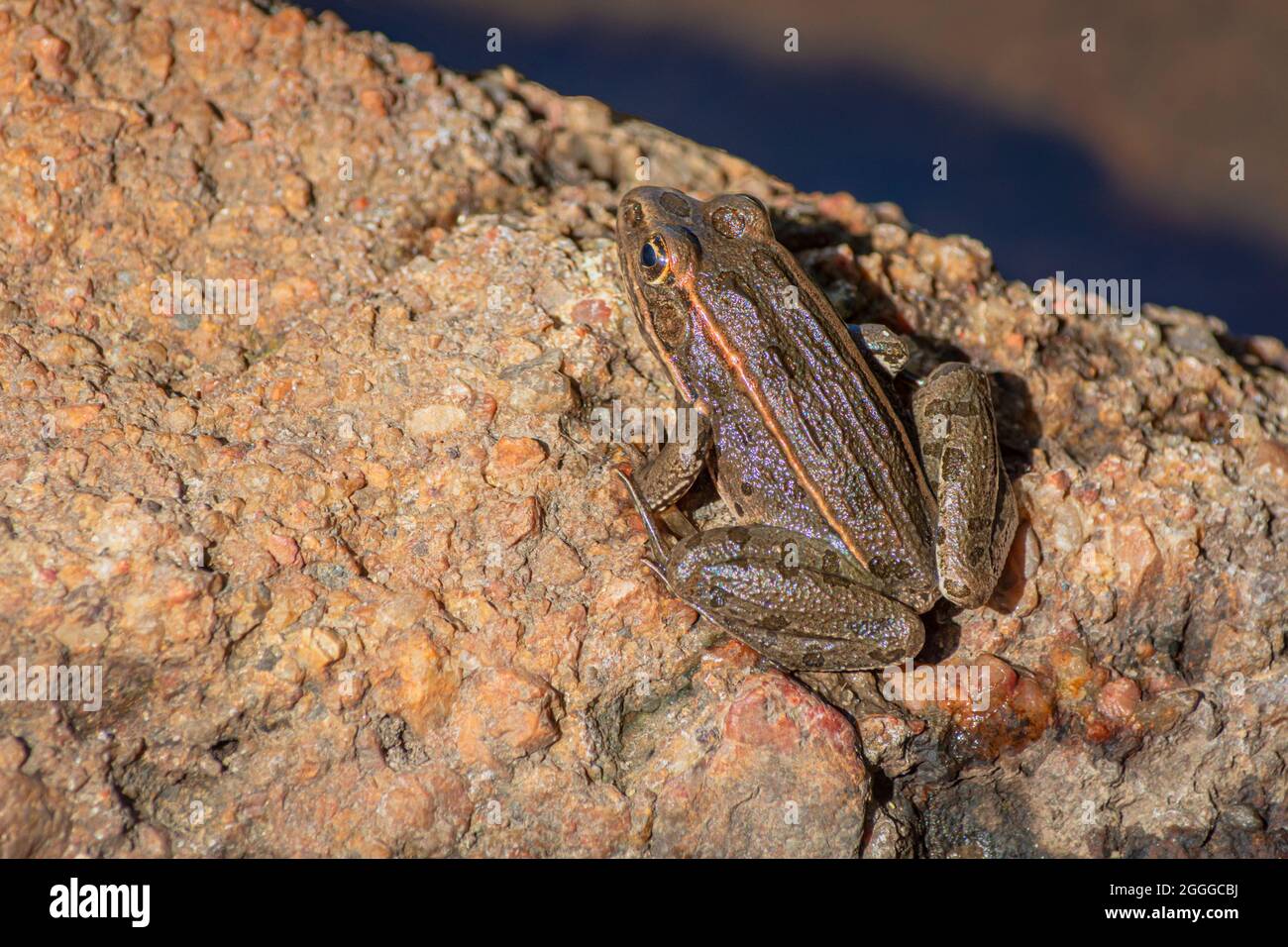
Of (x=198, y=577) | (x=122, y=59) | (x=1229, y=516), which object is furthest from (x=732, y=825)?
(x=122, y=59)

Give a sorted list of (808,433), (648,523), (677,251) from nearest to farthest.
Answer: (648,523) → (808,433) → (677,251)


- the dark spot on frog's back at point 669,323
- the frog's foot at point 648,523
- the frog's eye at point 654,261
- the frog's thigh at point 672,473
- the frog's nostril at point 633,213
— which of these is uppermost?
the frog's nostril at point 633,213

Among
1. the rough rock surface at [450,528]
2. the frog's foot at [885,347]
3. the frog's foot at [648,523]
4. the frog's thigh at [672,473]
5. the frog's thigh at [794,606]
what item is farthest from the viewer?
the frog's foot at [885,347]

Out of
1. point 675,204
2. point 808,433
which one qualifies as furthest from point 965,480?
point 675,204

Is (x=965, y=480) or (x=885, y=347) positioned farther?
(x=885, y=347)

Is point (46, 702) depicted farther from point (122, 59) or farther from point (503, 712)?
point (122, 59)

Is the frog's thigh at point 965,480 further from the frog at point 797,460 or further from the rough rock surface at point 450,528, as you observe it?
the rough rock surface at point 450,528

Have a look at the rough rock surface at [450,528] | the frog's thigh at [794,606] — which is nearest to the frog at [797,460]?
the frog's thigh at [794,606]

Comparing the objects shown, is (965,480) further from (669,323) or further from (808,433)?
(669,323)
